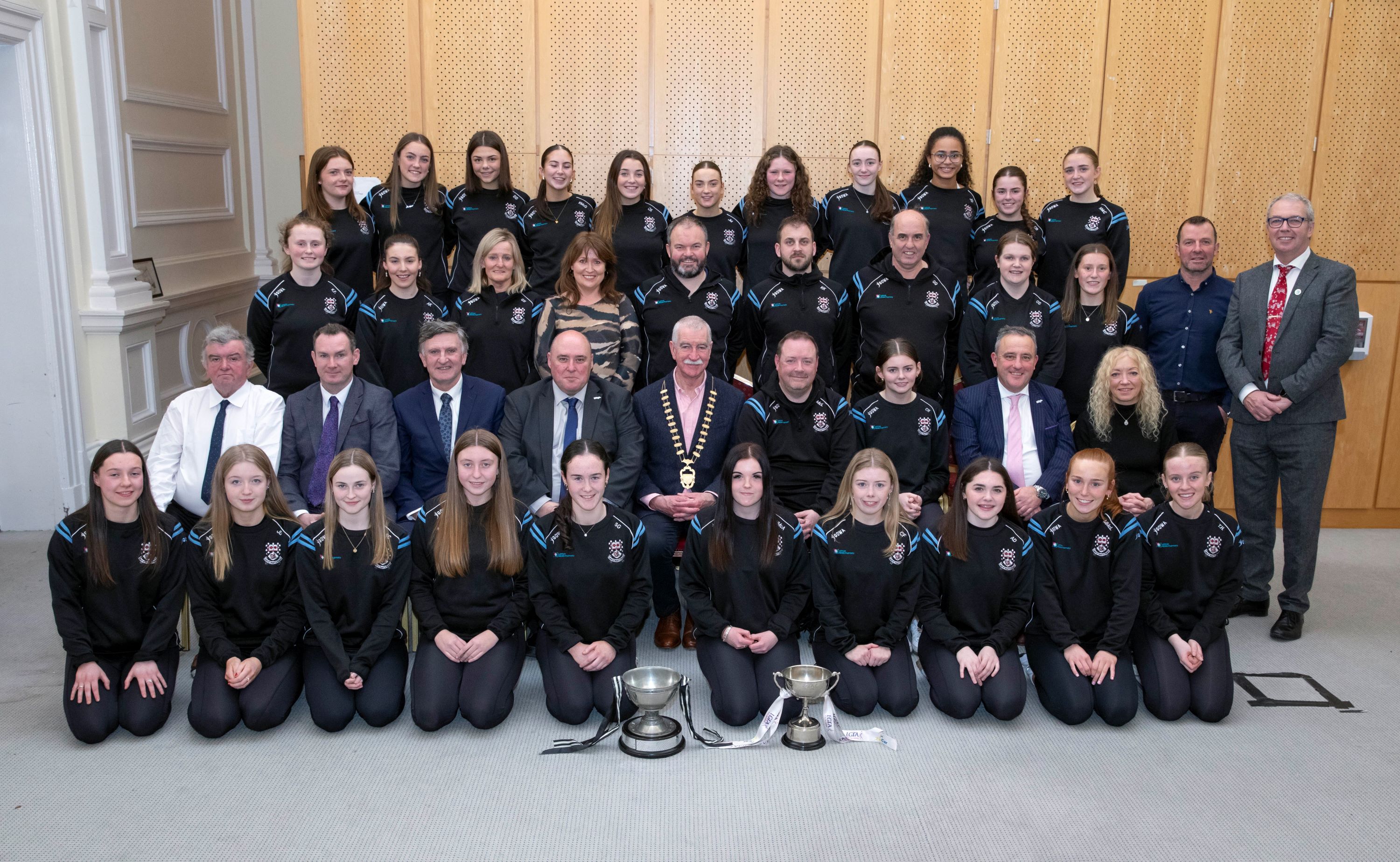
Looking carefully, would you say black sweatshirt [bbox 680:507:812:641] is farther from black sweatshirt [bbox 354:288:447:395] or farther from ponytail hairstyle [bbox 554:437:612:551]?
black sweatshirt [bbox 354:288:447:395]

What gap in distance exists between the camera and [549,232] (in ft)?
16.7

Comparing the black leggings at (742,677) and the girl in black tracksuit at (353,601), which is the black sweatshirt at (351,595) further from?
the black leggings at (742,677)

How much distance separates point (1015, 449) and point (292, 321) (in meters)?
3.10

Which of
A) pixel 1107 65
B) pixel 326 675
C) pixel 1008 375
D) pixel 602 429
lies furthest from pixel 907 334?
pixel 326 675

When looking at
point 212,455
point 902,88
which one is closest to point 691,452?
point 212,455

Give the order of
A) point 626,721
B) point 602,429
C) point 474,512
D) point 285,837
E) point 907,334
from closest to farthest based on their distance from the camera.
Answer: point 285,837 < point 626,721 < point 474,512 < point 602,429 < point 907,334

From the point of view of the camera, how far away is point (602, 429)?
4250 millimetres

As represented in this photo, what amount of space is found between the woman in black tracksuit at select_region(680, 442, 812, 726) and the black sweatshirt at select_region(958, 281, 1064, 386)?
140 centimetres

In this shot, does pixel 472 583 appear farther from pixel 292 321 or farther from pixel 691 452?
pixel 292 321

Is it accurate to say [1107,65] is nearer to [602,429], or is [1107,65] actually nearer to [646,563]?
[602,429]

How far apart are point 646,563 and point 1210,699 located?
1988 millimetres

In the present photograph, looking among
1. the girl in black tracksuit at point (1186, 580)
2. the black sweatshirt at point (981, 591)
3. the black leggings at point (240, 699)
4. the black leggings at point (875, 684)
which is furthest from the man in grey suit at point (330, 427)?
the girl in black tracksuit at point (1186, 580)

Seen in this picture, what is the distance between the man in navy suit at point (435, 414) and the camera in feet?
13.8

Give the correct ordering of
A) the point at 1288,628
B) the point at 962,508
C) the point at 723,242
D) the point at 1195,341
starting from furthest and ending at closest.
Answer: the point at 723,242 < the point at 1195,341 < the point at 1288,628 < the point at 962,508
